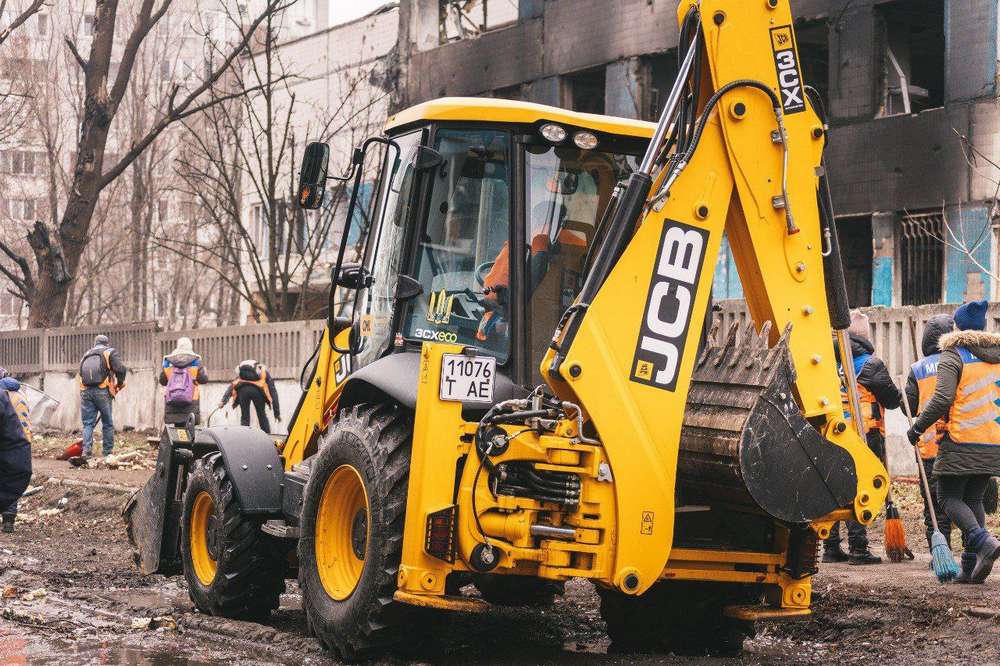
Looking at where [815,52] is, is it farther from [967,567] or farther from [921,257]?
[967,567]

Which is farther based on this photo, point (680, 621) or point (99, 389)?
point (99, 389)

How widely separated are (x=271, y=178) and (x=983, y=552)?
1764cm

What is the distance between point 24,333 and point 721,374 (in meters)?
28.3

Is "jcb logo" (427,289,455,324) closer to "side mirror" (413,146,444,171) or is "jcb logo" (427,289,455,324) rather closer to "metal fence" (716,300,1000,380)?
"side mirror" (413,146,444,171)

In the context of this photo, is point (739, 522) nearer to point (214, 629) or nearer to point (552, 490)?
point (552, 490)

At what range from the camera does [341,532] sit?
7.82 m

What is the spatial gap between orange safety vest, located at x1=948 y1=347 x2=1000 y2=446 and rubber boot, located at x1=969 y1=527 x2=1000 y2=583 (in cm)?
63

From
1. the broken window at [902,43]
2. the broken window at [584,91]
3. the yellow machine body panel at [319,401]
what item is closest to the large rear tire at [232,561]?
the yellow machine body panel at [319,401]

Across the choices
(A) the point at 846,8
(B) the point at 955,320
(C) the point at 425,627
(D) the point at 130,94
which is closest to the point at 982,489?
(B) the point at 955,320

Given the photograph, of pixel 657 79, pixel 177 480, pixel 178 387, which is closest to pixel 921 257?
pixel 657 79

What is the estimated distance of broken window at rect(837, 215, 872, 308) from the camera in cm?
2248

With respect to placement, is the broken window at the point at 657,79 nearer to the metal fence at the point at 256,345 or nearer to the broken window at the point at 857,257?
the broken window at the point at 857,257

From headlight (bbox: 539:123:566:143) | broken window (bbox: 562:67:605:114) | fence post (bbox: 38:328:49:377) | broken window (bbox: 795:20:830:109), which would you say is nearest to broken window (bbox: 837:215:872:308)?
broken window (bbox: 795:20:830:109)

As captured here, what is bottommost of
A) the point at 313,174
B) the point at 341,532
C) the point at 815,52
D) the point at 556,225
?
the point at 341,532
